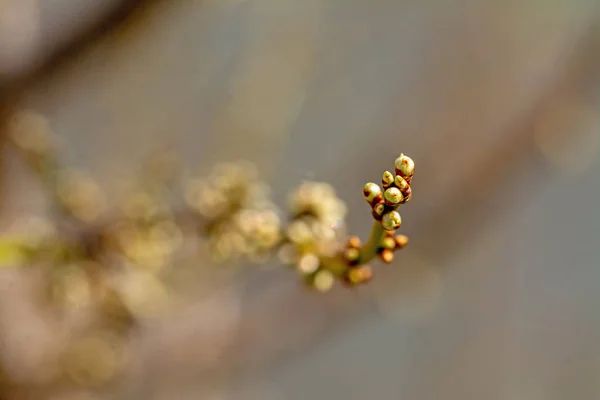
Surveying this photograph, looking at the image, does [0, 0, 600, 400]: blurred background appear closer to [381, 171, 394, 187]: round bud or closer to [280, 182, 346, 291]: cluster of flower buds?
[280, 182, 346, 291]: cluster of flower buds

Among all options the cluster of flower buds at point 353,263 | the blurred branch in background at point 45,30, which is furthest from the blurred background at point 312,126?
the cluster of flower buds at point 353,263

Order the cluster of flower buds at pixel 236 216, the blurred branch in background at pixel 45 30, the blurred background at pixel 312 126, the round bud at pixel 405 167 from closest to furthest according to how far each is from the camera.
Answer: the round bud at pixel 405 167 < the cluster of flower buds at pixel 236 216 < the blurred branch in background at pixel 45 30 < the blurred background at pixel 312 126

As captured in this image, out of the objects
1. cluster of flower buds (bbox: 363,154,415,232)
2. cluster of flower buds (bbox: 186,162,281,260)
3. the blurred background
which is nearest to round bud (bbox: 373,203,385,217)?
cluster of flower buds (bbox: 363,154,415,232)

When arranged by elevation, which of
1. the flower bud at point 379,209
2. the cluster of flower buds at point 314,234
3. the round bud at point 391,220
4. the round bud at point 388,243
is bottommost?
the round bud at point 391,220

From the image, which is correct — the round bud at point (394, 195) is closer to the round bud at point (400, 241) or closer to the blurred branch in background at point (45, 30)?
the round bud at point (400, 241)

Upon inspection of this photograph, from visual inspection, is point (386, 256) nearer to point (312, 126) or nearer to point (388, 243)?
point (388, 243)
